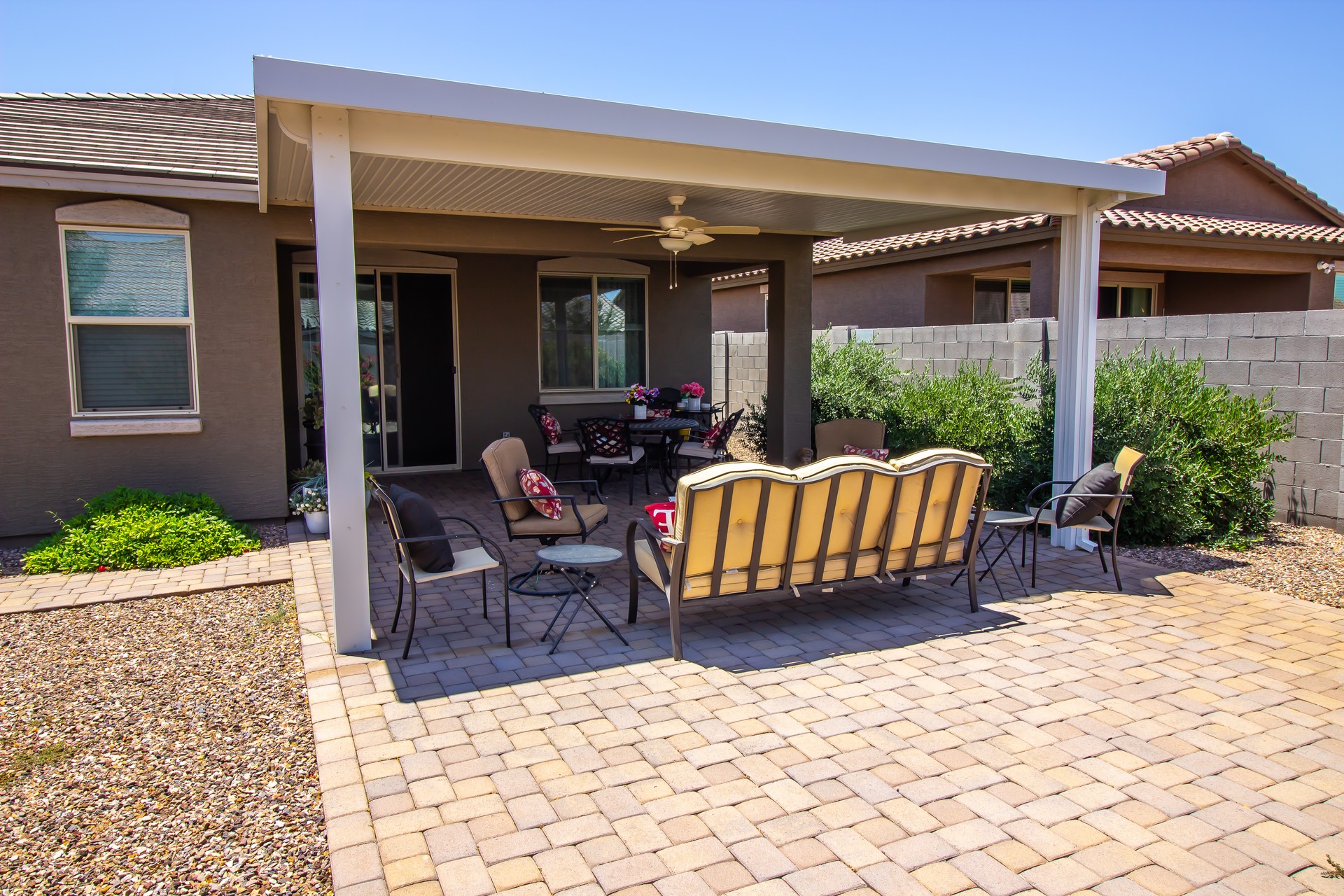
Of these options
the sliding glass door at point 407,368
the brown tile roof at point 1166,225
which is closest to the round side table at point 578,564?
the sliding glass door at point 407,368

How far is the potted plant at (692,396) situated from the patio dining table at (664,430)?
4.23ft

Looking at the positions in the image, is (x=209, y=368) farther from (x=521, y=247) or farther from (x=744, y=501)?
(x=744, y=501)

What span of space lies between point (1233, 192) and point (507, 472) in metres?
14.1

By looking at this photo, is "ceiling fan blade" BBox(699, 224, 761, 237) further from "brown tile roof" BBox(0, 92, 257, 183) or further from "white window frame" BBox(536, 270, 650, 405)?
"white window frame" BBox(536, 270, 650, 405)

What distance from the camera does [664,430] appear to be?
9359 millimetres

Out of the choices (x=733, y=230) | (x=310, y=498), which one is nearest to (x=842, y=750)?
(x=733, y=230)

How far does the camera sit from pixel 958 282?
14.0 metres

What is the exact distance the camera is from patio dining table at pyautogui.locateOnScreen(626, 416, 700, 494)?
9.38m

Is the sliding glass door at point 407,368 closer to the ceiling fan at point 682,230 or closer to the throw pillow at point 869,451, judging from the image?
the ceiling fan at point 682,230

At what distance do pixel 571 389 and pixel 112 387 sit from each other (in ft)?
18.4

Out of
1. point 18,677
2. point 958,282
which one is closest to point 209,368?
point 18,677

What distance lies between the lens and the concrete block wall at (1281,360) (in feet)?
24.5

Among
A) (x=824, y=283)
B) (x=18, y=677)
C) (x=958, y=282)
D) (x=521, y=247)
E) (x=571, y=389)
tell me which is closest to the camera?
(x=18, y=677)

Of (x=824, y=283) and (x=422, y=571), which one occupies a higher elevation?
(x=824, y=283)
